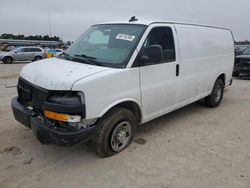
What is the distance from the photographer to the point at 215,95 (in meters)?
6.20

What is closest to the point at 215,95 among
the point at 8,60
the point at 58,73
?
the point at 58,73

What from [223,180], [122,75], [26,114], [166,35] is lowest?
[223,180]

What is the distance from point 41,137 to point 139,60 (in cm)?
184

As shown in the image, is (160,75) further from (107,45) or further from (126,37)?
(107,45)

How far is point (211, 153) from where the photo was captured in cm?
379

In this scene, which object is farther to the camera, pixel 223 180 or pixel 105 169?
pixel 105 169

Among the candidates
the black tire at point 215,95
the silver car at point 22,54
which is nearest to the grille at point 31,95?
the black tire at point 215,95

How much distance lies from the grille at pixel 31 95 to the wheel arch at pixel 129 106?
0.83m

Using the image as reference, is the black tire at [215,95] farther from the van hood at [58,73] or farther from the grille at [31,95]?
the grille at [31,95]

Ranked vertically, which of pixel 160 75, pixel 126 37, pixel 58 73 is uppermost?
pixel 126 37

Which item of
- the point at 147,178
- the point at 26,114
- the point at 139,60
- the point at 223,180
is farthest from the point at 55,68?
the point at 223,180

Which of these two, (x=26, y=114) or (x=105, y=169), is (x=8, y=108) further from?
(x=105, y=169)

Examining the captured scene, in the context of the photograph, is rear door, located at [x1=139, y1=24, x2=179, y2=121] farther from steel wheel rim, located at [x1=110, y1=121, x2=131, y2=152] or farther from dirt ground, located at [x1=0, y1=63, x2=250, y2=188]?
dirt ground, located at [x1=0, y1=63, x2=250, y2=188]

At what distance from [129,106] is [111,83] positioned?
0.67 m
